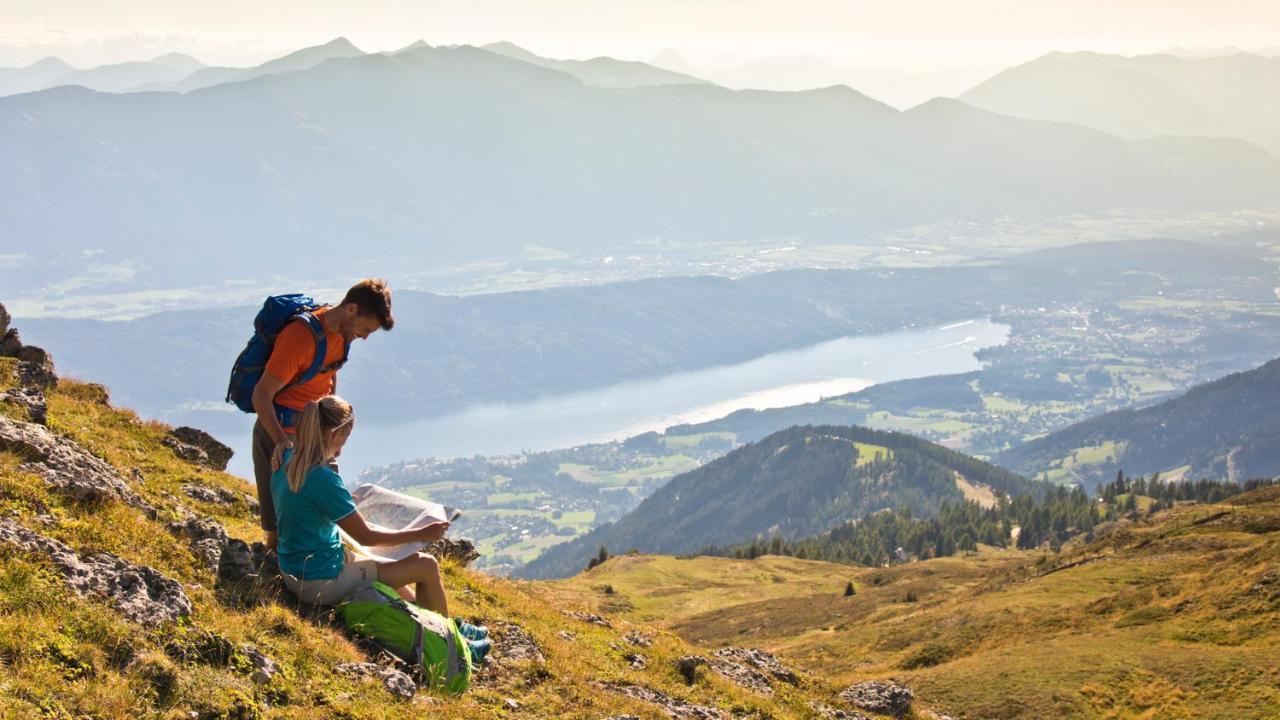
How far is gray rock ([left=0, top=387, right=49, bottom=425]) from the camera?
16283mm

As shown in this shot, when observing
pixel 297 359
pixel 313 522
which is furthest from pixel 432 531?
pixel 297 359

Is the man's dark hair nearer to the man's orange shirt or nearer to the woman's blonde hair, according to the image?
the man's orange shirt

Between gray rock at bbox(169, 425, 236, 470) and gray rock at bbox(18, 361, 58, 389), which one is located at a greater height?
gray rock at bbox(18, 361, 58, 389)

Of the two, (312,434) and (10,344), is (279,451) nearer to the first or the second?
(312,434)

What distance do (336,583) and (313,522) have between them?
879mm

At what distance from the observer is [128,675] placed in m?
9.03

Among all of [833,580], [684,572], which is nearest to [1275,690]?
[833,580]

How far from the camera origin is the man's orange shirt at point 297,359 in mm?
13031

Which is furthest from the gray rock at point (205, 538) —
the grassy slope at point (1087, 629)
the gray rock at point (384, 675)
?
the grassy slope at point (1087, 629)

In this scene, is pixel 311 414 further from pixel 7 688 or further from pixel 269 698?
pixel 7 688

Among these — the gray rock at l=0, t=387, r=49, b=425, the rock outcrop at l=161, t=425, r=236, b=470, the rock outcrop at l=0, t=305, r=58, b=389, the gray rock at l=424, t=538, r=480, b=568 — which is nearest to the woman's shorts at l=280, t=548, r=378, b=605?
the gray rock at l=0, t=387, r=49, b=425

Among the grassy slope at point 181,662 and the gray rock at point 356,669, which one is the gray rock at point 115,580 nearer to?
the grassy slope at point 181,662

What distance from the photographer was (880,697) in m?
22.7

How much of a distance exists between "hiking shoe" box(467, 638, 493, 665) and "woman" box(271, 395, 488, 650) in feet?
5.33
